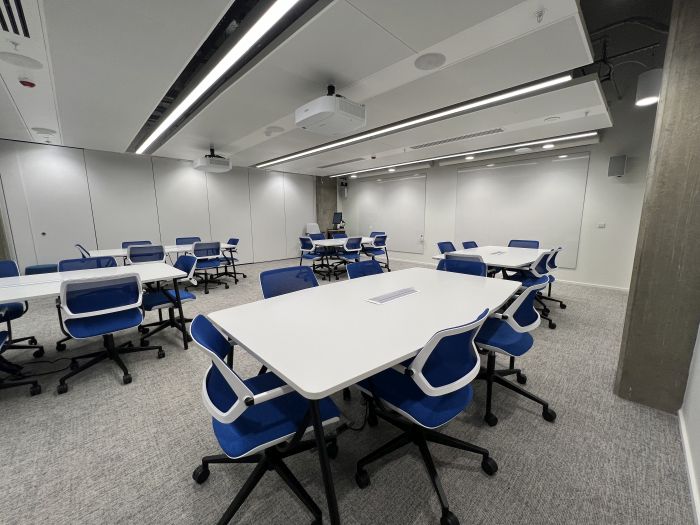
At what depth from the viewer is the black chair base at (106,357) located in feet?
7.73

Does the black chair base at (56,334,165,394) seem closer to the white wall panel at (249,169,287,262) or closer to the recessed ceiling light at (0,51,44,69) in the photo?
the recessed ceiling light at (0,51,44,69)

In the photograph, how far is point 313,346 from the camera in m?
1.32

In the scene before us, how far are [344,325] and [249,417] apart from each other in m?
0.63

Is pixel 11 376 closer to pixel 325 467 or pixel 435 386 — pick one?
pixel 325 467

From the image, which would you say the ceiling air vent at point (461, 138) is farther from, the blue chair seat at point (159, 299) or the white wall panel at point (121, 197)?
the white wall panel at point (121, 197)

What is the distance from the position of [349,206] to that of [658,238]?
30.2 ft

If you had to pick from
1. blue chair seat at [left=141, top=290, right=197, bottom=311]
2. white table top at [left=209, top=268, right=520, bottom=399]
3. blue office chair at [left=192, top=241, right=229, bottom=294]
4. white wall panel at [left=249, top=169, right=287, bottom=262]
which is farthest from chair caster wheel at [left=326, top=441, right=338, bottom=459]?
white wall panel at [left=249, top=169, right=287, bottom=262]

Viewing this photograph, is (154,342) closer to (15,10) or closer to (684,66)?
(15,10)

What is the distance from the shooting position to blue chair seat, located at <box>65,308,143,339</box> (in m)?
2.32

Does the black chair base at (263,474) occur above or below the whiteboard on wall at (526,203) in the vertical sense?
below

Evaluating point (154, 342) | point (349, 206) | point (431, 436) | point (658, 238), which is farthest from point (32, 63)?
point (349, 206)

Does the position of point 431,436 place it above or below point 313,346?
below

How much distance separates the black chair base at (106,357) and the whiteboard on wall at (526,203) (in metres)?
7.07

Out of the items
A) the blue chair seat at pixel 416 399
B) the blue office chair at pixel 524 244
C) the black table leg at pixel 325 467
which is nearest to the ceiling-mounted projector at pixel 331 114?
the blue chair seat at pixel 416 399
